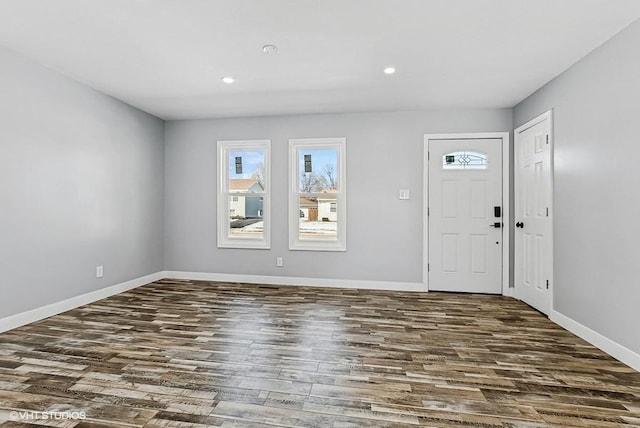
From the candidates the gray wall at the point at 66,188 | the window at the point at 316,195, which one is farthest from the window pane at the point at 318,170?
the gray wall at the point at 66,188

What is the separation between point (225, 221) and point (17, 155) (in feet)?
8.55

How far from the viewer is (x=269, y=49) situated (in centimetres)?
293

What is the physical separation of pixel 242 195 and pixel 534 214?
156 inches

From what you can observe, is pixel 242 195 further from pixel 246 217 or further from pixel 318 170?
pixel 318 170

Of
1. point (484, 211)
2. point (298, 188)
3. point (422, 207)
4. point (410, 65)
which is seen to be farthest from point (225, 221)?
point (484, 211)

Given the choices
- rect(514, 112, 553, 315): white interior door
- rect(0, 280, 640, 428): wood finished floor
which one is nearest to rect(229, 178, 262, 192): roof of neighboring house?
rect(0, 280, 640, 428): wood finished floor

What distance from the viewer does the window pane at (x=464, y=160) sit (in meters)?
4.62

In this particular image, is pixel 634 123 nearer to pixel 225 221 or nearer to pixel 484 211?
pixel 484 211

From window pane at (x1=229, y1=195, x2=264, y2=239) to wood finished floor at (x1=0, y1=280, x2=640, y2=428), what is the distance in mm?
1607

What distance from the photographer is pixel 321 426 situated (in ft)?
5.82

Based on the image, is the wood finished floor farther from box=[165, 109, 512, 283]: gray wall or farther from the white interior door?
box=[165, 109, 512, 283]: gray wall

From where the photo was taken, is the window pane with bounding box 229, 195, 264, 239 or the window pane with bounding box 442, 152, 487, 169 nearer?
the window pane with bounding box 442, 152, 487, 169

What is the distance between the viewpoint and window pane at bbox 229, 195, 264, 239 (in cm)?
523

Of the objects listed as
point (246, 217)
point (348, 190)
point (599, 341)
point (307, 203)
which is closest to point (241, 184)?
point (246, 217)
